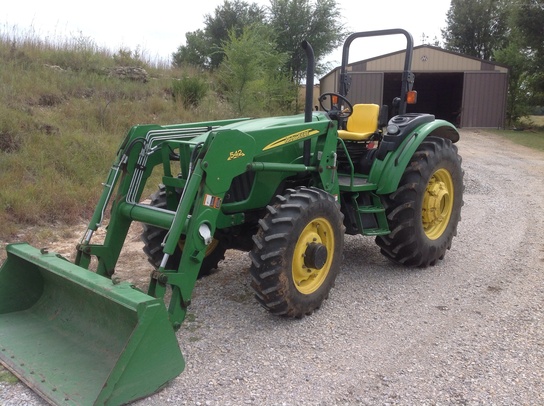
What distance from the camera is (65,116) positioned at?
10.4 m

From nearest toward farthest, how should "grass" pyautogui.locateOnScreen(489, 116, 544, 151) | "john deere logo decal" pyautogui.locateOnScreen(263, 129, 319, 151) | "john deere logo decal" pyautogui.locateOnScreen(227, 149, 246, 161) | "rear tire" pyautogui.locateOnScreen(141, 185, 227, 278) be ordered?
"john deere logo decal" pyautogui.locateOnScreen(227, 149, 246, 161), "john deere logo decal" pyautogui.locateOnScreen(263, 129, 319, 151), "rear tire" pyautogui.locateOnScreen(141, 185, 227, 278), "grass" pyautogui.locateOnScreen(489, 116, 544, 151)

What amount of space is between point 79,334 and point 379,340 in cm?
207

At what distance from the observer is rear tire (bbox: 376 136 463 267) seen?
5281 millimetres

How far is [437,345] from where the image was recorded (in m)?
3.90

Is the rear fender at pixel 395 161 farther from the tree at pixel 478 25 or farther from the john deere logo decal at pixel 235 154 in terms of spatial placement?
the tree at pixel 478 25

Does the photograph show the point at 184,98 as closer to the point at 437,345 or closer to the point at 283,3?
the point at 437,345

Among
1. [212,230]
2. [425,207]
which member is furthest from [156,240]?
[425,207]

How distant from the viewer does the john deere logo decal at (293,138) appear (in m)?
4.29

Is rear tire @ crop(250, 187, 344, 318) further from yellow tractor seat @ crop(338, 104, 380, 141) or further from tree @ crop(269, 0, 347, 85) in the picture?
tree @ crop(269, 0, 347, 85)

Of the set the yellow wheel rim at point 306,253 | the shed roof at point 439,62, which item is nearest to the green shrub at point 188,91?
the yellow wheel rim at point 306,253

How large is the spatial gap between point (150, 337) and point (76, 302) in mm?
964

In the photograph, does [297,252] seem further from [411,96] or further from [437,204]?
[411,96]

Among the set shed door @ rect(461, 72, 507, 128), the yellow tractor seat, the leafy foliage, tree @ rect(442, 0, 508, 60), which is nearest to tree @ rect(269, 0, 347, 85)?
the leafy foliage

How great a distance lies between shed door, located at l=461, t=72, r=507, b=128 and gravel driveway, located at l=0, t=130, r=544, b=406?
1913 centimetres
